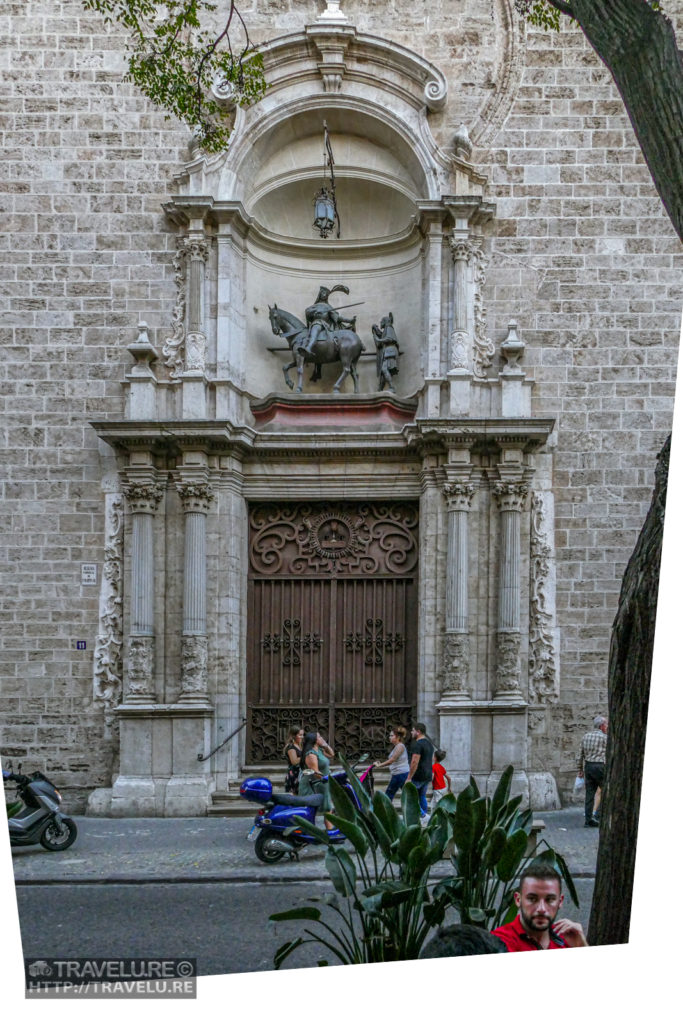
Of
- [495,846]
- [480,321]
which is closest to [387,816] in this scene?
[495,846]

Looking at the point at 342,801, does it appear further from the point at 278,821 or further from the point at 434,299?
the point at 434,299

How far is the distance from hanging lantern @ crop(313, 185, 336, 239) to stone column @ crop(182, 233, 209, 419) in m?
1.30

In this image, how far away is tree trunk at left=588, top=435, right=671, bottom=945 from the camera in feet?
16.4

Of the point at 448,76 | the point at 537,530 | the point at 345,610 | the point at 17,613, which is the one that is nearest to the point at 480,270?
the point at 448,76

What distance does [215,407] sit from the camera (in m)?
12.6

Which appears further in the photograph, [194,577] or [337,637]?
[337,637]

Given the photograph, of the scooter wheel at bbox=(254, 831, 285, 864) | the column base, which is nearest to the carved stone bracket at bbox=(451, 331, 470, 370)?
the column base

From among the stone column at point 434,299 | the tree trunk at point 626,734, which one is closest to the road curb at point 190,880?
the tree trunk at point 626,734

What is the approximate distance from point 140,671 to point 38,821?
2.94 metres

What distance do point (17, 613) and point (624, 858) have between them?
8.23 metres

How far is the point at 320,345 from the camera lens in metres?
13.0

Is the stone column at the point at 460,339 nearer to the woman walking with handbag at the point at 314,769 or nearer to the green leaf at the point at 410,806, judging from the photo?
the woman walking with handbag at the point at 314,769

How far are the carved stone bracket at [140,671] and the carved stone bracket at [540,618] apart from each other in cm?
397

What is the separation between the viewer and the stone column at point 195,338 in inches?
492
